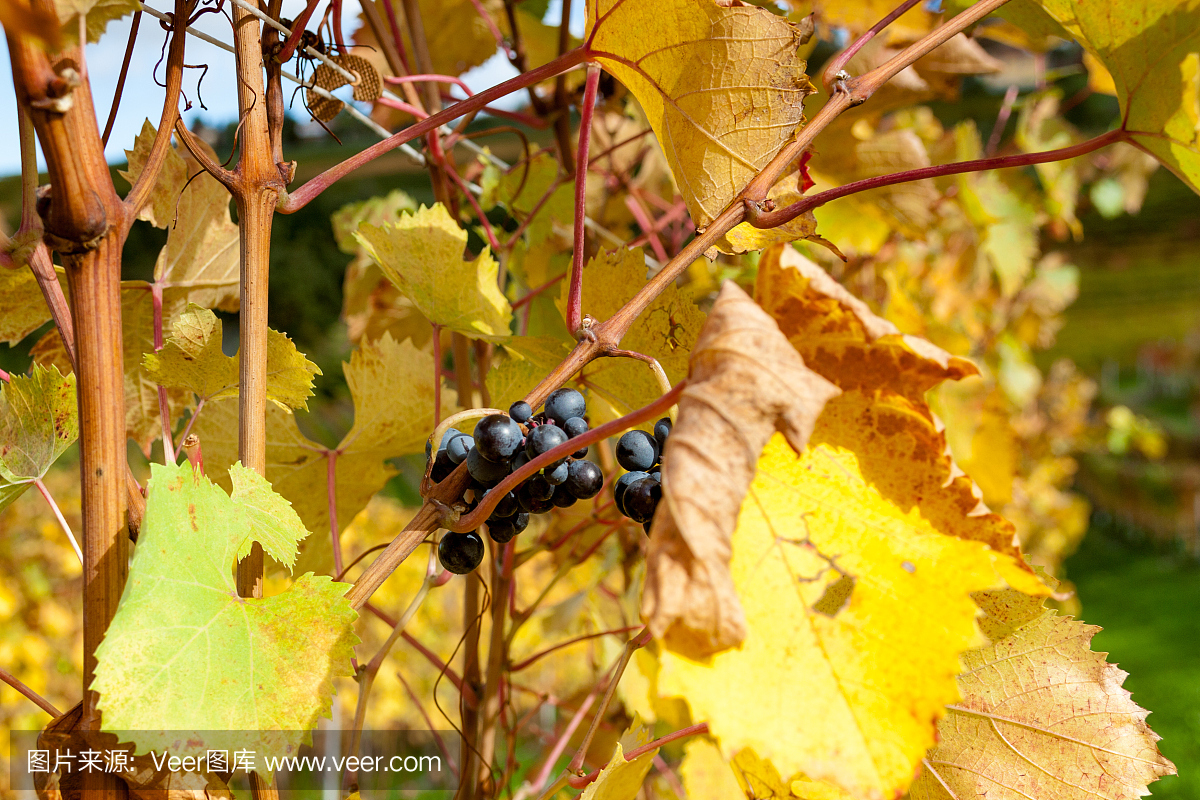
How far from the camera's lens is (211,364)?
0.35 meters

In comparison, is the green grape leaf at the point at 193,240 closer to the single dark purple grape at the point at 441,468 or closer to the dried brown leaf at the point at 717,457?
the single dark purple grape at the point at 441,468

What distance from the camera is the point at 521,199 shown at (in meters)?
0.76

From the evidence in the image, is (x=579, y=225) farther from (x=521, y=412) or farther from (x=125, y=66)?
(x=125, y=66)

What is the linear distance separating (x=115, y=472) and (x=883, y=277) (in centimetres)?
105

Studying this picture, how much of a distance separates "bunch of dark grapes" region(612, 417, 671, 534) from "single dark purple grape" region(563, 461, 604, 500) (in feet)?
0.04

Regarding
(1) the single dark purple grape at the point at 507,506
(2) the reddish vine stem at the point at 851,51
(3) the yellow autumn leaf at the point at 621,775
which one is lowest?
(3) the yellow autumn leaf at the point at 621,775

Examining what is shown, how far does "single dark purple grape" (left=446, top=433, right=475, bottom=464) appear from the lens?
12.9 inches

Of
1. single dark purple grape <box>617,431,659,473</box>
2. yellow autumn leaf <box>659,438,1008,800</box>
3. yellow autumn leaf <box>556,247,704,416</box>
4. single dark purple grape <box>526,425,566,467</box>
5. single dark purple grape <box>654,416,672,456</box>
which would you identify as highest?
yellow autumn leaf <box>556,247,704,416</box>

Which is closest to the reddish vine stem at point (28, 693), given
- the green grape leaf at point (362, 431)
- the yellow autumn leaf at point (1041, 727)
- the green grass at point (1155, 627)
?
the green grape leaf at point (362, 431)

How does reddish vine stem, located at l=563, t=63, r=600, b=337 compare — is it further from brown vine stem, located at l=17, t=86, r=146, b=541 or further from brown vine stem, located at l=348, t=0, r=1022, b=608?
brown vine stem, located at l=17, t=86, r=146, b=541

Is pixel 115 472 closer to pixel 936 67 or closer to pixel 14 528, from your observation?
pixel 936 67

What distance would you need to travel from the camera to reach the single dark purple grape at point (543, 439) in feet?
0.98

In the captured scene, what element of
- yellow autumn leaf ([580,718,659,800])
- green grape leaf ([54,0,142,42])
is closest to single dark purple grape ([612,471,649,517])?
yellow autumn leaf ([580,718,659,800])

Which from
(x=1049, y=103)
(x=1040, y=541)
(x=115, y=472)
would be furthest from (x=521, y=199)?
(x=1040, y=541)
